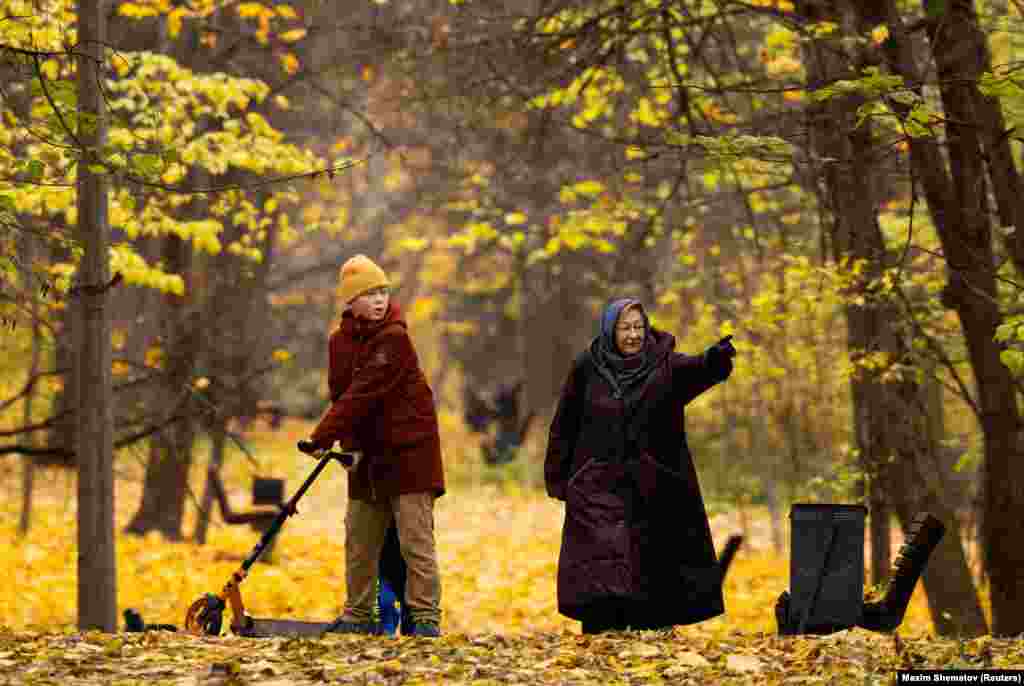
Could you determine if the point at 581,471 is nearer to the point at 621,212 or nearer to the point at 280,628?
the point at 280,628

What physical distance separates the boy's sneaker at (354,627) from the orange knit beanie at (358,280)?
1624mm

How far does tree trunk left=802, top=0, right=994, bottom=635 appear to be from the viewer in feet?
33.4

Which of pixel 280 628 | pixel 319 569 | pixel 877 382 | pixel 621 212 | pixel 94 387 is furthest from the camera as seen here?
pixel 319 569

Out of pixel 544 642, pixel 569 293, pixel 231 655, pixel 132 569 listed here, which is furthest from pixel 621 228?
pixel 569 293

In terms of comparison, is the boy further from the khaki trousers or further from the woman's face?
the woman's face

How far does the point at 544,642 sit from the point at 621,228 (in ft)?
22.0

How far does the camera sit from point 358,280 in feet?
25.6

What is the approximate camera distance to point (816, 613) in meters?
7.34

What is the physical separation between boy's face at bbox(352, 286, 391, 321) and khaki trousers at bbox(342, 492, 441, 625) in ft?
3.03

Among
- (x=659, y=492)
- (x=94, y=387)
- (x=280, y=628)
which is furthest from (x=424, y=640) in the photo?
(x=94, y=387)

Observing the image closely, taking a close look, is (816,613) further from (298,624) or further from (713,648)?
(298,624)

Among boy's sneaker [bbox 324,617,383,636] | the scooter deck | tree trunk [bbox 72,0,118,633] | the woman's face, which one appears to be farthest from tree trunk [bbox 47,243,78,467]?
the woman's face

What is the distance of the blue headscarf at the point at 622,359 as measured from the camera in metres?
7.55

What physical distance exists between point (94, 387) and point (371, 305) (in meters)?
1.91
